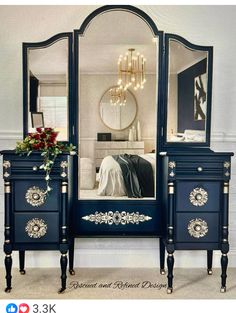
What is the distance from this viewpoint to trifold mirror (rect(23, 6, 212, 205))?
9.30 feet

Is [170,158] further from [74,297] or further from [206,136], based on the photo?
[74,297]

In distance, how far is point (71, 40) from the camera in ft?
9.36

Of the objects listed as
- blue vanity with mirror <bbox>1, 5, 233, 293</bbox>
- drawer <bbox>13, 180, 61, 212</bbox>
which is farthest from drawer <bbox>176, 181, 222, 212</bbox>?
drawer <bbox>13, 180, 61, 212</bbox>

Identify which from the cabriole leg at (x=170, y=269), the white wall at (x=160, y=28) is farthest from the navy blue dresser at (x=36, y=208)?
the cabriole leg at (x=170, y=269)

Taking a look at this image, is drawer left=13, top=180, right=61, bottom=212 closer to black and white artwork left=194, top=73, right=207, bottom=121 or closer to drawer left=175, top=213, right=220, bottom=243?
drawer left=175, top=213, right=220, bottom=243

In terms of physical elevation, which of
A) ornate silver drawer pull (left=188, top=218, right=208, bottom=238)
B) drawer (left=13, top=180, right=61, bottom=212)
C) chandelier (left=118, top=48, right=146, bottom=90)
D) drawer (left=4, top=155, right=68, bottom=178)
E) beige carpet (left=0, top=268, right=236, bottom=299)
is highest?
chandelier (left=118, top=48, right=146, bottom=90)

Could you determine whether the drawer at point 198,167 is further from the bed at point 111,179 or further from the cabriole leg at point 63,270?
the cabriole leg at point 63,270

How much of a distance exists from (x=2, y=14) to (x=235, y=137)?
2.21 metres

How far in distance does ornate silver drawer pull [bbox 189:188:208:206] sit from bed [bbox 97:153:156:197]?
507 mm

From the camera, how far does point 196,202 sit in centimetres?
262

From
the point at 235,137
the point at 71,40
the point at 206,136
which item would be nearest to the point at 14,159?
the point at 71,40

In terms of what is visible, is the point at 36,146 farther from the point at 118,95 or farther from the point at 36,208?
the point at 118,95

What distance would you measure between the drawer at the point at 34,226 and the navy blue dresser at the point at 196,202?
0.83 meters
